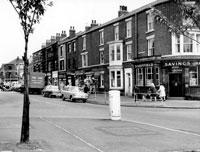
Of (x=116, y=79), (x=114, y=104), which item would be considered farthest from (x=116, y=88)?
(x=114, y=104)

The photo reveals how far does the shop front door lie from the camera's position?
3225 cm

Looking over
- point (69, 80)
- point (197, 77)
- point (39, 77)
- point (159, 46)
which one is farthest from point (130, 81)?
point (69, 80)

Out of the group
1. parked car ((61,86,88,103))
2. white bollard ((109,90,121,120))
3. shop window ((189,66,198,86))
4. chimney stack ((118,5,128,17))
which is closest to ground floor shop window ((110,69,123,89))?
chimney stack ((118,5,128,17))

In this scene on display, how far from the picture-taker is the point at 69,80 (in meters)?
60.6

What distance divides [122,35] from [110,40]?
333cm

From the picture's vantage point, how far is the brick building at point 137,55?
104 feet

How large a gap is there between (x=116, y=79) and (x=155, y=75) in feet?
29.1

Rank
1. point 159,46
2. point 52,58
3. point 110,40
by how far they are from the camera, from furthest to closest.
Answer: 1. point 52,58
2. point 110,40
3. point 159,46

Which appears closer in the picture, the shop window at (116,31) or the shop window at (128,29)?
the shop window at (128,29)

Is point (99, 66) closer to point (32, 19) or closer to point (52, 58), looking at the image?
point (52, 58)

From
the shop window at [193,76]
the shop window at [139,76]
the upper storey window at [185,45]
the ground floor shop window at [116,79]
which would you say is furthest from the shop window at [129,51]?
the shop window at [193,76]

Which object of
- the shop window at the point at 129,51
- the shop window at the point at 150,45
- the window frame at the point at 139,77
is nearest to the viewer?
the shop window at the point at 150,45

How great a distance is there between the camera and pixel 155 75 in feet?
111

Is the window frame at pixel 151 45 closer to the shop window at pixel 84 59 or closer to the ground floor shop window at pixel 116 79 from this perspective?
the ground floor shop window at pixel 116 79
